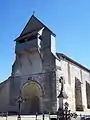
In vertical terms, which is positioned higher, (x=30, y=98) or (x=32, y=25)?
(x=32, y=25)

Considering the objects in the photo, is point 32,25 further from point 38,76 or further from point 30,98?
point 30,98

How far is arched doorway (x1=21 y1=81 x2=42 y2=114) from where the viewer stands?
2855 centimetres

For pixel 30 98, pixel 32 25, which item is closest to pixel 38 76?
pixel 30 98

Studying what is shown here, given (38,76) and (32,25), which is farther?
(32,25)

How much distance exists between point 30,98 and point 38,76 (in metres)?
3.66

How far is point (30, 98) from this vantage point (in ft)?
95.9

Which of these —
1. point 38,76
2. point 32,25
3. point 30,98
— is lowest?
point 30,98

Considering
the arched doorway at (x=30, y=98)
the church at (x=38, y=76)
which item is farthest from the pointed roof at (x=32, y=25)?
the arched doorway at (x=30, y=98)

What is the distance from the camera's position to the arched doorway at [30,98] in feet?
93.7

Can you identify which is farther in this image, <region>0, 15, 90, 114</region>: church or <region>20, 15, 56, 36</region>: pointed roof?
<region>20, 15, 56, 36</region>: pointed roof

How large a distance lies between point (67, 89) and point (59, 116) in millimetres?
13505

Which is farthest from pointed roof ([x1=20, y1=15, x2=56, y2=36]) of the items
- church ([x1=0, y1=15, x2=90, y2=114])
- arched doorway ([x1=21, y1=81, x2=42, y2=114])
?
arched doorway ([x1=21, y1=81, x2=42, y2=114])

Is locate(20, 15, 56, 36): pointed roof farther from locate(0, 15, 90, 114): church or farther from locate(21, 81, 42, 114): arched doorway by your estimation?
locate(21, 81, 42, 114): arched doorway

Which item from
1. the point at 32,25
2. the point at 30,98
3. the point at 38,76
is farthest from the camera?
the point at 32,25
